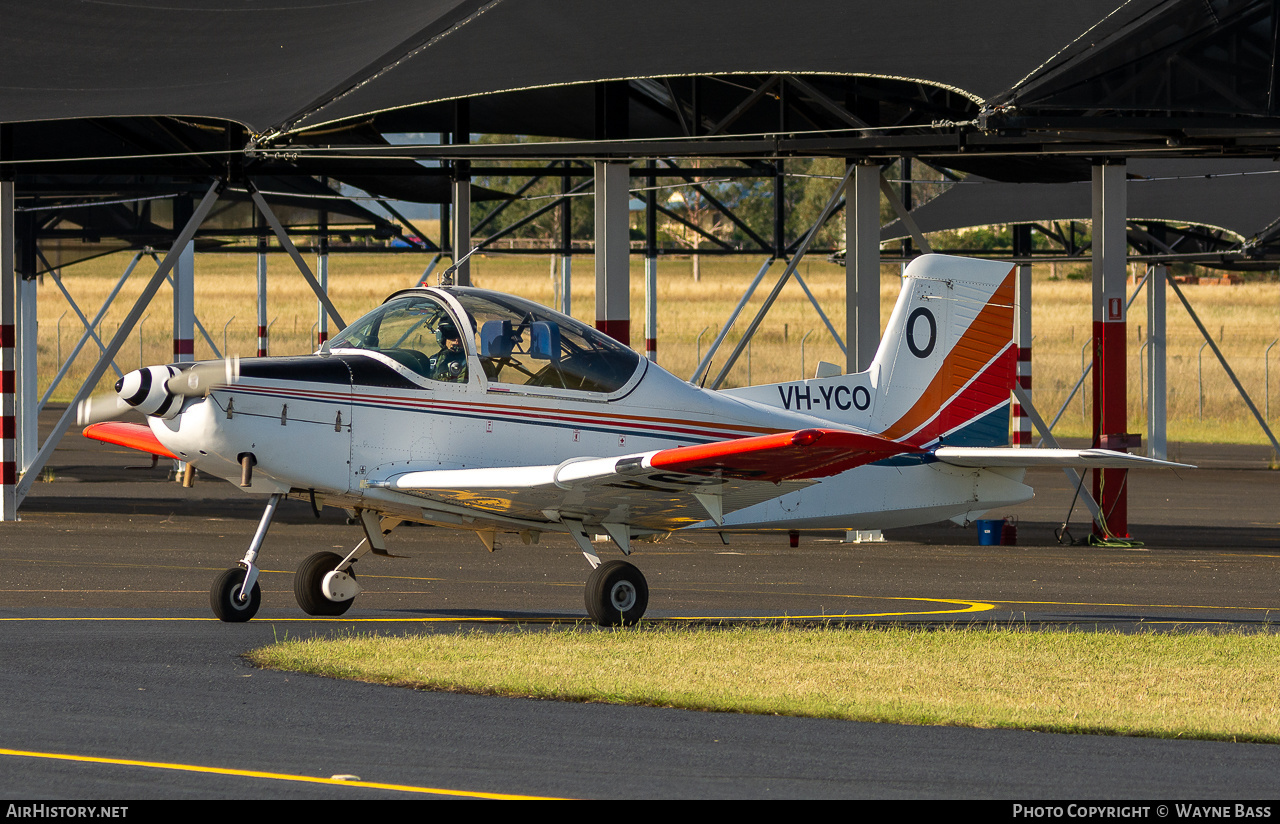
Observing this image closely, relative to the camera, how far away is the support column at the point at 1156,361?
2802 centimetres

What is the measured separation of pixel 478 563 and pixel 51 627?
18.2 feet

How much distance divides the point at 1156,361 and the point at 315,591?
1955 centimetres

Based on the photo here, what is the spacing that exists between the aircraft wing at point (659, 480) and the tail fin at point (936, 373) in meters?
1.94

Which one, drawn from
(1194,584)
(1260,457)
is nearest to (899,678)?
(1194,584)

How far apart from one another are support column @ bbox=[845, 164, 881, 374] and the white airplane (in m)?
5.33

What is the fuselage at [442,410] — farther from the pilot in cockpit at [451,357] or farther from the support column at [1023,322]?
the support column at [1023,322]

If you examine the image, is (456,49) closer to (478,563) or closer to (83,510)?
(478,563)

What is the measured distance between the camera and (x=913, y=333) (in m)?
14.2

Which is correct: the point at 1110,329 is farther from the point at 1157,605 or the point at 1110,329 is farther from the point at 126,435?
the point at 126,435

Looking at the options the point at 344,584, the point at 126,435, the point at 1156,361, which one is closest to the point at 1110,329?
the point at 1156,361

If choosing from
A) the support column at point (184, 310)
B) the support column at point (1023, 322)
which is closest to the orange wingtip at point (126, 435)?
→ the support column at point (184, 310)

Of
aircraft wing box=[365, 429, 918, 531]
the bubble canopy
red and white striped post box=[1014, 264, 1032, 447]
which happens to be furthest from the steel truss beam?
red and white striped post box=[1014, 264, 1032, 447]

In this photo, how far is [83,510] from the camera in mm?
20781

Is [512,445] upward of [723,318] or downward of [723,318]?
downward
